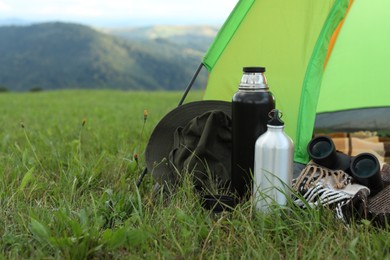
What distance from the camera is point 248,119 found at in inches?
74.9

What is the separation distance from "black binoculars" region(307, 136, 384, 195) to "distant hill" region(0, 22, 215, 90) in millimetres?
89123

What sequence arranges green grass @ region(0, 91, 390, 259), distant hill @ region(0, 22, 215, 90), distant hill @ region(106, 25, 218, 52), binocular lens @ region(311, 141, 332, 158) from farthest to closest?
distant hill @ region(106, 25, 218, 52)
distant hill @ region(0, 22, 215, 90)
binocular lens @ region(311, 141, 332, 158)
green grass @ region(0, 91, 390, 259)

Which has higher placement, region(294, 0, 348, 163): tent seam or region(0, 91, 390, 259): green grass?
region(294, 0, 348, 163): tent seam

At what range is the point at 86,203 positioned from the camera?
1.99 meters

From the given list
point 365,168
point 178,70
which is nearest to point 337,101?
point 365,168

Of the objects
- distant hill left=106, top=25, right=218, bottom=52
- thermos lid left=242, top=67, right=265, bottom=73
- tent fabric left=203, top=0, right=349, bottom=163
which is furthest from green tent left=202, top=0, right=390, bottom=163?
distant hill left=106, top=25, right=218, bottom=52

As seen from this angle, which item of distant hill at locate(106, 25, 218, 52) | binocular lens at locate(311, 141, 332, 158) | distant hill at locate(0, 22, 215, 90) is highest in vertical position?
distant hill at locate(106, 25, 218, 52)

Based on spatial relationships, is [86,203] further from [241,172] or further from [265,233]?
[265,233]

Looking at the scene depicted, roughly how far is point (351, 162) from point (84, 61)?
350 ft

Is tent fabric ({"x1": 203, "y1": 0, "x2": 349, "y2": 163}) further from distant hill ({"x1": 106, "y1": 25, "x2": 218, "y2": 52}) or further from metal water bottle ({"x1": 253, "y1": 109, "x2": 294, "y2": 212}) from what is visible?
distant hill ({"x1": 106, "y1": 25, "x2": 218, "y2": 52})

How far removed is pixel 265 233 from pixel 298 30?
1.03 m

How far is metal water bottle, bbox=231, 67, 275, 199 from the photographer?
1.89 meters

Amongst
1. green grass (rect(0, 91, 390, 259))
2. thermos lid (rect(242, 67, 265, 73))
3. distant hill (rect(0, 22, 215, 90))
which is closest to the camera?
green grass (rect(0, 91, 390, 259))

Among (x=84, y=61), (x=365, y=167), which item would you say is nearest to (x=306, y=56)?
(x=365, y=167)
